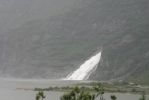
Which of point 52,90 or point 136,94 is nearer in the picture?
point 136,94

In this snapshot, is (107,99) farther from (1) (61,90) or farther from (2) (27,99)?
(1) (61,90)

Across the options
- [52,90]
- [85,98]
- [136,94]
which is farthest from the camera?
[52,90]

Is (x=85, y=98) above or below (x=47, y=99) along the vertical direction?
below

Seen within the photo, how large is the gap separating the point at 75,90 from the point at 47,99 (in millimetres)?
69054

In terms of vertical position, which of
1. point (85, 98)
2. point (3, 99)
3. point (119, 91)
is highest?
point (119, 91)

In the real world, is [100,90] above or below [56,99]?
below

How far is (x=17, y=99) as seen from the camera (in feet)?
432

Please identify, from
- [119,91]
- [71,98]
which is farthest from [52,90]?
[71,98]

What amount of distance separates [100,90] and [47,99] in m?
58.9

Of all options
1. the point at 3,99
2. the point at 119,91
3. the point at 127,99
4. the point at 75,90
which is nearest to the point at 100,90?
the point at 75,90

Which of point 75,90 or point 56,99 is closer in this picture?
point 75,90

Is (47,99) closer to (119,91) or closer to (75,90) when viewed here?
(119,91)

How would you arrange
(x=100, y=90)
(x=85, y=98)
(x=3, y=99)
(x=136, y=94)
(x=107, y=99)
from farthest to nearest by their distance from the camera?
1. (x=136, y=94)
2. (x=107, y=99)
3. (x=3, y=99)
4. (x=100, y=90)
5. (x=85, y=98)

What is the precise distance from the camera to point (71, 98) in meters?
63.3
